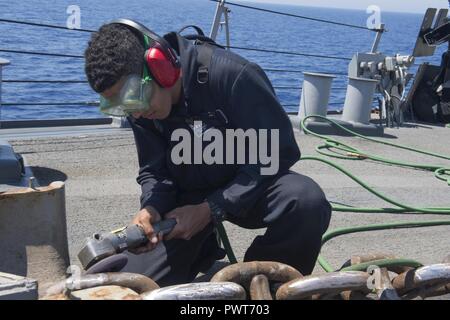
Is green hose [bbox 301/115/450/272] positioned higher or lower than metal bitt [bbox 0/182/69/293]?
lower

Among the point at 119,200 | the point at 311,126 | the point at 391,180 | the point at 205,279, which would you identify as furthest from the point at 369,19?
the point at 205,279

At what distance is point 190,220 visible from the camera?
9.66ft

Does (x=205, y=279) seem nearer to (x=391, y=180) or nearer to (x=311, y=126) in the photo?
(x=391, y=180)

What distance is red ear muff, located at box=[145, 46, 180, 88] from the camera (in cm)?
267

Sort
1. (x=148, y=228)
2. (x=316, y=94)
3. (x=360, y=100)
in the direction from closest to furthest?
(x=148, y=228), (x=316, y=94), (x=360, y=100)

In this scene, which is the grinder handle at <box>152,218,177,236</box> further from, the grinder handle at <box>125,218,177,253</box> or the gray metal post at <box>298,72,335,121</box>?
the gray metal post at <box>298,72,335,121</box>

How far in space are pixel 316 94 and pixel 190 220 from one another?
17.1 feet

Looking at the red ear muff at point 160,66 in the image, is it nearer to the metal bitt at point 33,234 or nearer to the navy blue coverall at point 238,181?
the navy blue coverall at point 238,181

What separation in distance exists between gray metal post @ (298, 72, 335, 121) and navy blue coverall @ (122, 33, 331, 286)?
193 inches

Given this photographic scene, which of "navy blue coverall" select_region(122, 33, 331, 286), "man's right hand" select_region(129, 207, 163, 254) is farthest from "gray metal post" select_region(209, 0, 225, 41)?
"man's right hand" select_region(129, 207, 163, 254)

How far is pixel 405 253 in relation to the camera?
3908 millimetres

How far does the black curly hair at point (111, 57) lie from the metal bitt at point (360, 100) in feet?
18.8

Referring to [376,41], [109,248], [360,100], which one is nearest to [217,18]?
[360,100]

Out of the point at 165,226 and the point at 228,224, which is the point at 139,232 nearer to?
the point at 165,226
